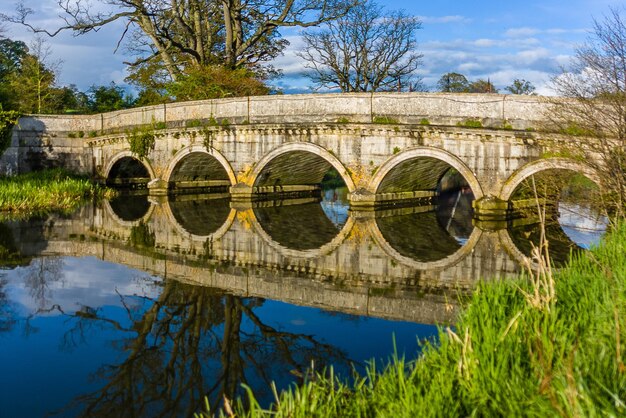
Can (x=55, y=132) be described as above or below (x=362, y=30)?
below

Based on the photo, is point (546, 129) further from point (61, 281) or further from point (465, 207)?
point (61, 281)

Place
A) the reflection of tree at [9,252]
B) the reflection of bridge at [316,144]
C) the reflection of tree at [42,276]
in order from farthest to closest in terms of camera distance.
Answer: the reflection of bridge at [316,144] < the reflection of tree at [9,252] < the reflection of tree at [42,276]

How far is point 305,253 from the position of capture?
521 inches

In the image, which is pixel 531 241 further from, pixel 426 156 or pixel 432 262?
pixel 426 156

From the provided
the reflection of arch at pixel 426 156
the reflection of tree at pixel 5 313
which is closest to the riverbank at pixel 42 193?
the reflection of tree at pixel 5 313

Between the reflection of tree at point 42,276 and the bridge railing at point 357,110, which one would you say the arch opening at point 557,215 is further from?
the reflection of tree at point 42,276

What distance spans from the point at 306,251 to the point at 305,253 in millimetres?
244

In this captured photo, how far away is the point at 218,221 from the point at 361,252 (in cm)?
630

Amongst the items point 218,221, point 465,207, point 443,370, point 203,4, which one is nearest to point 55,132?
point 203,4

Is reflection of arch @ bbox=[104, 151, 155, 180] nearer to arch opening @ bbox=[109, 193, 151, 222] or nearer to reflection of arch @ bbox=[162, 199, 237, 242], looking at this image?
arch opening @ bbox=[109, 193, 151, 222]

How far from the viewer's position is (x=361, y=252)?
13.1 metres

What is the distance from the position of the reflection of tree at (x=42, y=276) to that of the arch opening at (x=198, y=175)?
488 inches

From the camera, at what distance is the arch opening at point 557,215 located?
12.9 meters

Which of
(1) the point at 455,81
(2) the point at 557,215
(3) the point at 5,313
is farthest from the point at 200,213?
(1) the point at 455,81
